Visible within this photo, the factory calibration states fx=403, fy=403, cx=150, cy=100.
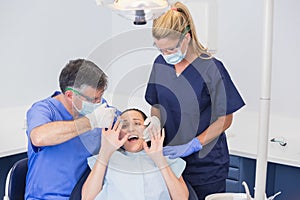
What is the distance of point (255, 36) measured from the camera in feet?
7.20

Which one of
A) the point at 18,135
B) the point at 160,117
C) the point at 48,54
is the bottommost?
the point at 18,135

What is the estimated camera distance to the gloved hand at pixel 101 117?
52.1 inches

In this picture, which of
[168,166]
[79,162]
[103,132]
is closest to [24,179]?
[79,162]

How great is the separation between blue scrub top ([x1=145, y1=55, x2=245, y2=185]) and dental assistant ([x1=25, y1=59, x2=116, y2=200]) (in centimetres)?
28

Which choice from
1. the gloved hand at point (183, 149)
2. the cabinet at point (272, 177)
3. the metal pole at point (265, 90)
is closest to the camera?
the metal pole at point (265, 90)

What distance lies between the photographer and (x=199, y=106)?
4.98 ft

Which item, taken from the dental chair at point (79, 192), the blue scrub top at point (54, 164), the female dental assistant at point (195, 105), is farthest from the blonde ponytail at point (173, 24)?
the dental chair at point (79, 192)

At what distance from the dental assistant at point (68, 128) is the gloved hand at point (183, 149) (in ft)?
0.79

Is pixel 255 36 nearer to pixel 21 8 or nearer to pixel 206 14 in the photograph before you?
pixel 206 14

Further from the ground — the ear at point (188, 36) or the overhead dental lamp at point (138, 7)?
the overhead dental lamp at point (138, 7)

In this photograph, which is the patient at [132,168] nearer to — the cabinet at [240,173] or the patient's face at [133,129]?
the patient's face at [133,129]

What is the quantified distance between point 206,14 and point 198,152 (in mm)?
1013

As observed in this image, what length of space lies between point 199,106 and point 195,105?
0.02 metres

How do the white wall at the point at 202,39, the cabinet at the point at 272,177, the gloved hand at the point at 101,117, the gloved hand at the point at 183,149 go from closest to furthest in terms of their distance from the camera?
the gloved hand at the point at 101,117, the gloved hand at the point at 183,149, the cabinet at the point at 272,177, the white wall at the point at 202,39
